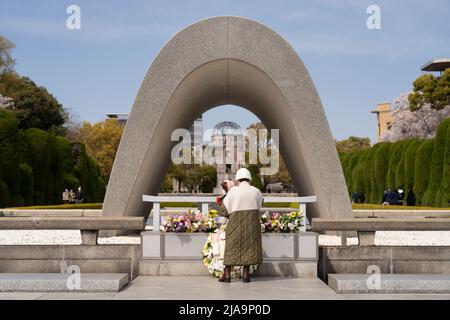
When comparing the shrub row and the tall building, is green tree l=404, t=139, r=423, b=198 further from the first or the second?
the tall building

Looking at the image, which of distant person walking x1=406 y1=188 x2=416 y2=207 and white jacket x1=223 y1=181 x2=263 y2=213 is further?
distant person walking x1=406 y1=188 x2=416 y2=207

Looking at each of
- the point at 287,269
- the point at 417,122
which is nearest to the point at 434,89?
the point at 417,122

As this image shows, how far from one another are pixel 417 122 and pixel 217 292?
163 feet

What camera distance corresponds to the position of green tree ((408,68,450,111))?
152ft

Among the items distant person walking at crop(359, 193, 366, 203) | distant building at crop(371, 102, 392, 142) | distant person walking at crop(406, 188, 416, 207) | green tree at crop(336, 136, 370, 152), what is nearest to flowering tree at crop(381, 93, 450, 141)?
distant person walking at crop(359, 193, 366, 203)

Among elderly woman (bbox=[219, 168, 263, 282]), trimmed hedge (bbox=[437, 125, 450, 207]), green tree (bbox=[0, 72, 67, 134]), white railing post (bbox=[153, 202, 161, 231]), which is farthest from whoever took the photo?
green tree (bbox=[0, 72, 67, 134])

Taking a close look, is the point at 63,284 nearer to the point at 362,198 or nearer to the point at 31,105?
the point at 362,198

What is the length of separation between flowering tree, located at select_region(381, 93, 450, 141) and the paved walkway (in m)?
43.3

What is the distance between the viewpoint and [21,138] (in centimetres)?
2708

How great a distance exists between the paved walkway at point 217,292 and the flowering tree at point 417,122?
4326cm

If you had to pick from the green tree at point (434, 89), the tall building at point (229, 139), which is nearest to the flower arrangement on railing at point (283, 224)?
the green tree at point (434, 89)

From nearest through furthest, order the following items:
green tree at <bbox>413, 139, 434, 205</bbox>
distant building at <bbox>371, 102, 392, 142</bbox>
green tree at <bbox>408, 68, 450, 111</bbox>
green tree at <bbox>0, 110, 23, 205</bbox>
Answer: green tree at <bbox>0, 110, 23, 205</bbox>
green tree at <bbox>413, 139, 434, 205</bbox>
green tree at <bbox>408, 68, 450, 111</bbox>
distant building at <bbox>371, 102, 392, 142</bbox>

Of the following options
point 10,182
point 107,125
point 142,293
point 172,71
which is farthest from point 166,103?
point 107,125
